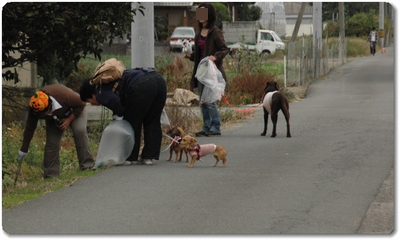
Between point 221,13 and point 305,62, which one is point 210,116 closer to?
point 305,62

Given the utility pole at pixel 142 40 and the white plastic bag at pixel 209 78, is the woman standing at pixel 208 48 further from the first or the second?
the utility pole at pixel 142 40

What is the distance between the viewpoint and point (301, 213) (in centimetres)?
750

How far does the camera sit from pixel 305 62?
26.4 m

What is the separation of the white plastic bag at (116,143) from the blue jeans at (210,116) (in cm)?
281

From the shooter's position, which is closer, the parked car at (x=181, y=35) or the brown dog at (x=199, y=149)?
the brown dog at (x=199, y=149)

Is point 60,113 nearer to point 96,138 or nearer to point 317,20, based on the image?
point 96,138

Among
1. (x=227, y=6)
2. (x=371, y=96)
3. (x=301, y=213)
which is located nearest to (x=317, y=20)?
(x=371, y=96)

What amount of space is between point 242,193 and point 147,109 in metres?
2.24

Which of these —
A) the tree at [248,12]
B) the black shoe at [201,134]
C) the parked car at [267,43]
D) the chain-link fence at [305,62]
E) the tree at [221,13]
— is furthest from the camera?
the tree at [248,12]

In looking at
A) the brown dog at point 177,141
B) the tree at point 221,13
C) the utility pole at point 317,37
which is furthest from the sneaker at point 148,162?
the tree at point 221,13

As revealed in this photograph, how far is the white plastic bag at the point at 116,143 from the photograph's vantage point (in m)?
10.3

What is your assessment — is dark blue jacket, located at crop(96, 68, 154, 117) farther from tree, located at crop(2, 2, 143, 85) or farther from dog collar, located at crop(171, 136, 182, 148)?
dog collar, located at crop(171, 136, 182, 148)

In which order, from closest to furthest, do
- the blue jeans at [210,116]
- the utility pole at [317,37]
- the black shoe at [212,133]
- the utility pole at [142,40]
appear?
the utility pole at [142,40] → the blue jeans at [210,116] → the black shoe at [212,133] → the utility pole at [317,37]

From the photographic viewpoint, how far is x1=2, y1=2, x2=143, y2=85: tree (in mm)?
9688
